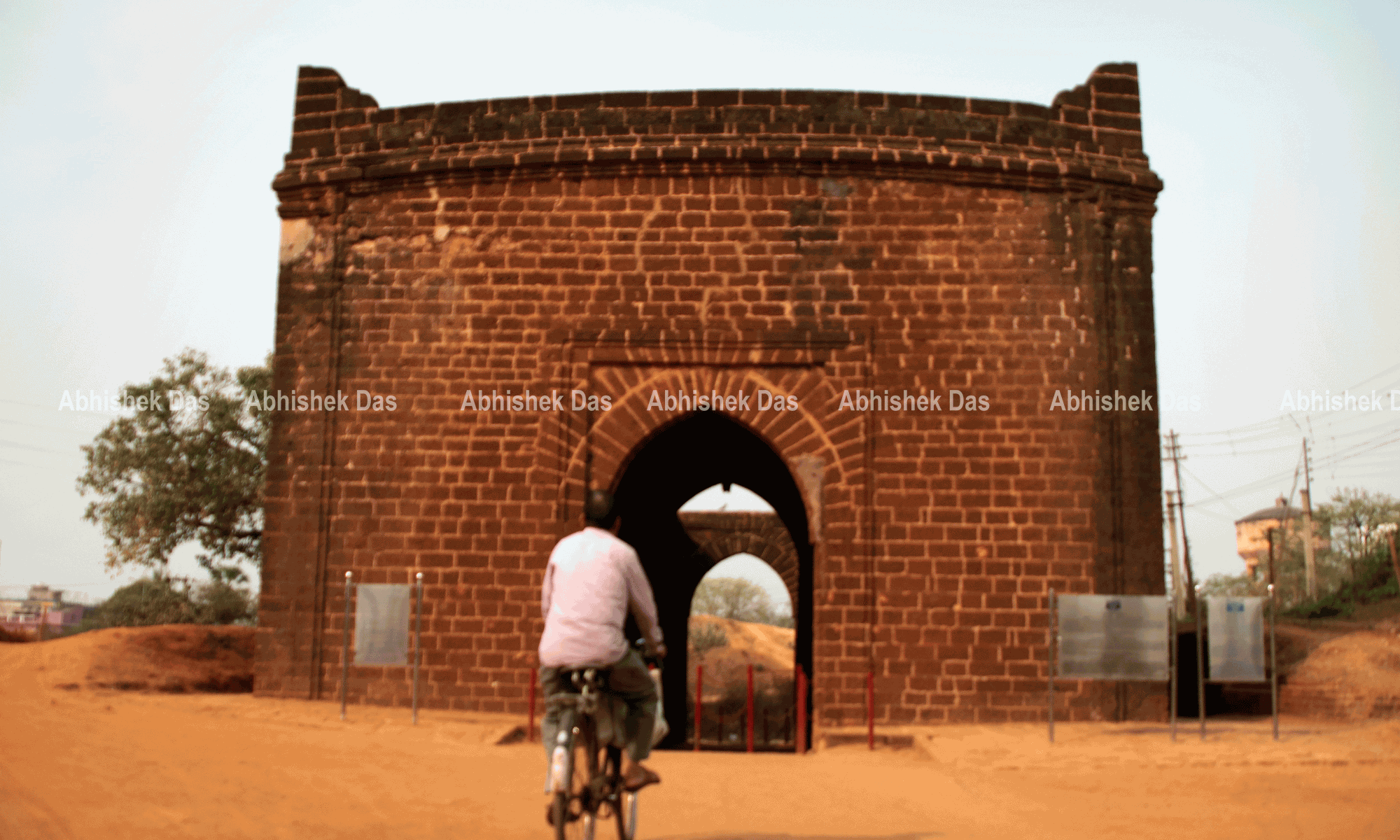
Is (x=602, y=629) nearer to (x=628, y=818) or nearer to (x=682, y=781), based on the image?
(x=628, y=818)

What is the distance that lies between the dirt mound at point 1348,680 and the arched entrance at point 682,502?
18.6 feet

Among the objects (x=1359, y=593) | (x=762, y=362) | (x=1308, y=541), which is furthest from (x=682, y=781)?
(x=1308, y=541)

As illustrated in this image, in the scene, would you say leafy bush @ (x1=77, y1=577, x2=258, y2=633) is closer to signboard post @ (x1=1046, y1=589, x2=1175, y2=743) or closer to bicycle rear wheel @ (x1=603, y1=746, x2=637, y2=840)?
signboard post @ (x1=1046, y1=589, x2=1175, y2=743)

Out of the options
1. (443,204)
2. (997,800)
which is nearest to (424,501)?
(443,204)

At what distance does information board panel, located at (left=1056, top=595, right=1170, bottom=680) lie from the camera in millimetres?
9633

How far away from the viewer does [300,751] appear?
7438 mm

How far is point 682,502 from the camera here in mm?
16953

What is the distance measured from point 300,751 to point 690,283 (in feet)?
18.4

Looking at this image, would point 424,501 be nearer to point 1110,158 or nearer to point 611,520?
point 611,520

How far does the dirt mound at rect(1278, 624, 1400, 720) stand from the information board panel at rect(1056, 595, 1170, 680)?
325cm

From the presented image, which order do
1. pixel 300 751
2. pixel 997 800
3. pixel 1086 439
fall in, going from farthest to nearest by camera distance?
1. pixel 1086 439
2. pixel 300 751
3. pixel 997 800

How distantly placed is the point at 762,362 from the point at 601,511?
6.20 metres

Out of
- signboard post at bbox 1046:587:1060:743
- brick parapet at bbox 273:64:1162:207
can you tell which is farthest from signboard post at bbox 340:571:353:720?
signboard post at bbox 1046:587:1060:743

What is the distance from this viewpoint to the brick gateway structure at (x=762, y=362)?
419 inches
